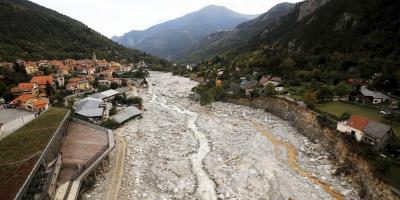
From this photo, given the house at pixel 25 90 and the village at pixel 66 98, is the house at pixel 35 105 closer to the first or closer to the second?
the village at pixel 66 98

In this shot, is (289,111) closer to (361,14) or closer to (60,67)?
(361,14)

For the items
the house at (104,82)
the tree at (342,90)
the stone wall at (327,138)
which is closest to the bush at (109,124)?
the stone wall at (327,138)

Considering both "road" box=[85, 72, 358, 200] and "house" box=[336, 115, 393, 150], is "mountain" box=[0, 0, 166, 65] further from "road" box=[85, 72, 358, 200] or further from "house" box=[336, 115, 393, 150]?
"house" box=[336, 115, 393, 150]

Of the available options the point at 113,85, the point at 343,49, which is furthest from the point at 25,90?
the point at 343,49

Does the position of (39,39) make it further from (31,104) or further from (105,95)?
(31,104)

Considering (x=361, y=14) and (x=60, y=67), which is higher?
(x=361, y=14)

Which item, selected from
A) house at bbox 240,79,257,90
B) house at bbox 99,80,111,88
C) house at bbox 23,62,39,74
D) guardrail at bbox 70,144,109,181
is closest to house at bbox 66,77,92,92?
house at bbox 99,80,111,88

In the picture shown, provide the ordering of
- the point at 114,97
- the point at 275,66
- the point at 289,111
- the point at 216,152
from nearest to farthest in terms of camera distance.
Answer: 1. the point at 216,152
2. the point at 289,111
3. the point at 114,97
4. the point at 275,66

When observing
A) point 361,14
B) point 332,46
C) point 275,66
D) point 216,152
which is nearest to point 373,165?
point 216,152
